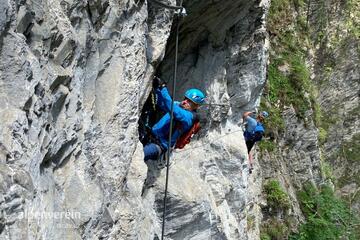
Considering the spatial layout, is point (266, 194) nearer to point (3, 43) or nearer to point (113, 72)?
point (113, 72)

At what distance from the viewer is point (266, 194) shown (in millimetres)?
16594

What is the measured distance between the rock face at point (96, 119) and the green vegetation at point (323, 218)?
7.00m

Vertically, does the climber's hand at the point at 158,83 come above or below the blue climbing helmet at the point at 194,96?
above

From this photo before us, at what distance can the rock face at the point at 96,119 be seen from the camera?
4016mm

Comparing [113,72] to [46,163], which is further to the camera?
[113,72]

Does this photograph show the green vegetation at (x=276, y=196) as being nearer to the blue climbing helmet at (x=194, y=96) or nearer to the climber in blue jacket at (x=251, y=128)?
the climber in blue jacket at (x=251, y=128)

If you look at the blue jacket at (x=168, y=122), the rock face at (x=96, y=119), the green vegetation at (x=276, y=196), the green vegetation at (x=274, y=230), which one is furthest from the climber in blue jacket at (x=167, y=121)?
the green vegetation at (x=276, y=196)

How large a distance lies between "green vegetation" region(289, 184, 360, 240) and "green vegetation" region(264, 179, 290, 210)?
42.0 inches

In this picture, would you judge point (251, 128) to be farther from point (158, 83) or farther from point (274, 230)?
point (158, 83)

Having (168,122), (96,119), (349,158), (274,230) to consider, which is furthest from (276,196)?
(349,158)

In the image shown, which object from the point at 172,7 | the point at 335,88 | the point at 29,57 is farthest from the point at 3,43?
the point at 335,88

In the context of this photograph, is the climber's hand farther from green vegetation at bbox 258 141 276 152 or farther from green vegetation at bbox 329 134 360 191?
green vegetation at bbox 329 134 360 191

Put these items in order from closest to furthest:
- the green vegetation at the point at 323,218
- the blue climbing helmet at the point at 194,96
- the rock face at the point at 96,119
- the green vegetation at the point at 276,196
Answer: the rock face at the point at 96,119 < the blue climbing helmet at the point at 194,96 < the green vegetation at the point at 276,196 < the green vegetation at the point at 323,218

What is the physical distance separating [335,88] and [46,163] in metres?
26.2
